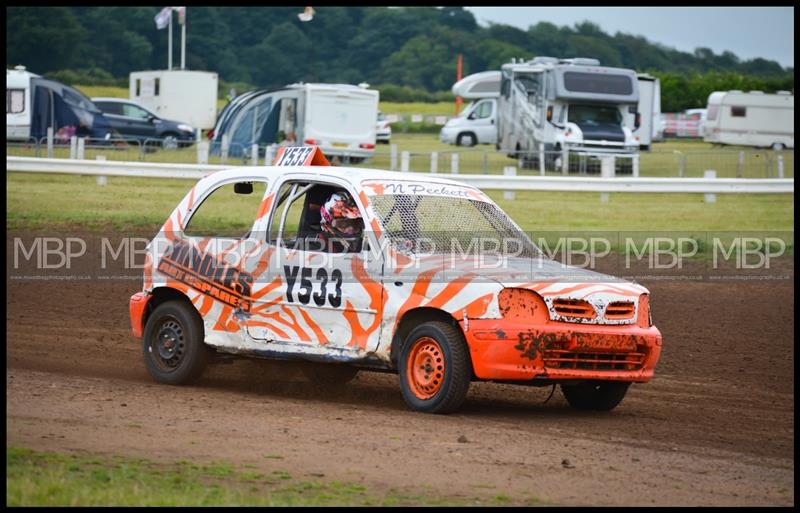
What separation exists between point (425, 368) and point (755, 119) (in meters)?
45.1

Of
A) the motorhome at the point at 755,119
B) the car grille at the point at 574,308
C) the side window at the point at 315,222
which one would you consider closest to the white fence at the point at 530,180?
the side window at the point at 315,222

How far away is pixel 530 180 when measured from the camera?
23484 mm

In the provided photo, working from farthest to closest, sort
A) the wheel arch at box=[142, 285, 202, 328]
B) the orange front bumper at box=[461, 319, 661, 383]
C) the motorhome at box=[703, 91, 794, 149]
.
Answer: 1. the motorhome at box=[703, 91, 794, 149]
2. the wheel arch at box=[142, 285, 202, 328]
3. the orange front bumper at box=[461, 319, 661, 383]

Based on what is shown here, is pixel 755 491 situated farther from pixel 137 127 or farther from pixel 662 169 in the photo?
pixel 137 127

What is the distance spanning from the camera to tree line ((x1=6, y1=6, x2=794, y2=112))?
264 feet

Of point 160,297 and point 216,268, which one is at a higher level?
point 216,268

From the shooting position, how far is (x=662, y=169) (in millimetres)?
32094

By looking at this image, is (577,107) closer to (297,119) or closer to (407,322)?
(297,119)

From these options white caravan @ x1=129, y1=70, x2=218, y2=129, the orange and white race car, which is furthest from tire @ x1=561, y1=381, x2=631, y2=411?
white caravan @ x1=129, y1=70, x2=218, y2=129

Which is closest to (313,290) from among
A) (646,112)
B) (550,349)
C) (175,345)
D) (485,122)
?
A: (175,345)

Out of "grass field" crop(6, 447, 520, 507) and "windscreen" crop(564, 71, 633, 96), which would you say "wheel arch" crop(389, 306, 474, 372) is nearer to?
"grass field" crop(6, 447, 520, 507)

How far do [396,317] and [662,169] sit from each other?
24221 mm

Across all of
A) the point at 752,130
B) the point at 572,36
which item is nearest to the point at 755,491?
the point at 752,130

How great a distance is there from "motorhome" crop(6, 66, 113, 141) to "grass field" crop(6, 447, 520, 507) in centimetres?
3133
